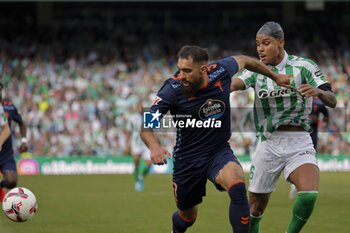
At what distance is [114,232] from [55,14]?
28453 mm

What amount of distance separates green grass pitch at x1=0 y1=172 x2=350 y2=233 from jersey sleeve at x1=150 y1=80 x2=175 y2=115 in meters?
3.72

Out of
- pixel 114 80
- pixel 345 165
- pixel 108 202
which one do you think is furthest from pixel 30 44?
pixel 108 202

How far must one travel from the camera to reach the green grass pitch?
12305mm

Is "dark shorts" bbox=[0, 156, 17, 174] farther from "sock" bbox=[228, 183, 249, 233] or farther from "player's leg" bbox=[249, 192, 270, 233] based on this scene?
"sock" bbox=[228, 183, 249, 233]

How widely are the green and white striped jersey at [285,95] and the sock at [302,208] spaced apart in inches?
35.4

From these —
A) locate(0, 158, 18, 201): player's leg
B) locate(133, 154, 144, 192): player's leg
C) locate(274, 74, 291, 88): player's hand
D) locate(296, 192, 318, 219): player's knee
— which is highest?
locate(274, 74, 291, 88): player's hand

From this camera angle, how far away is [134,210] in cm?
1541

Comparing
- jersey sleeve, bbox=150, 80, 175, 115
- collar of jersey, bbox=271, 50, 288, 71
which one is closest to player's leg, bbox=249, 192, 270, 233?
collar of jersey, bbox=271, 50, 288, 71

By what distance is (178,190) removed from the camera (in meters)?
8.96

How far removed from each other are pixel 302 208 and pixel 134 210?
268 inches

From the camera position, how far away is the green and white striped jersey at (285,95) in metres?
9.45

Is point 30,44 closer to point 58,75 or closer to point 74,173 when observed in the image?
point 58,75

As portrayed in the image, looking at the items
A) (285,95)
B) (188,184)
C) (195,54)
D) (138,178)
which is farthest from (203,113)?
(138,178)

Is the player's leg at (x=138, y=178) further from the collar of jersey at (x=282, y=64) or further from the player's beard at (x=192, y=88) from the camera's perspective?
the player's beard at (x=192, y=88)
